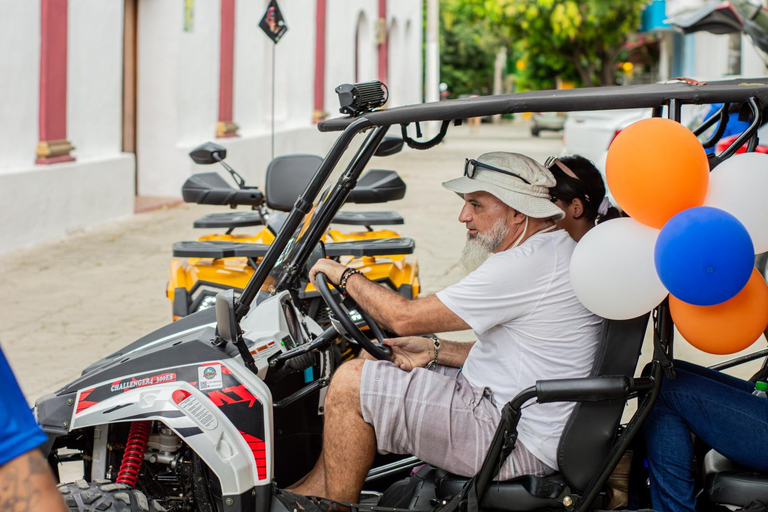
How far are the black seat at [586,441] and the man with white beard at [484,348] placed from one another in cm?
6

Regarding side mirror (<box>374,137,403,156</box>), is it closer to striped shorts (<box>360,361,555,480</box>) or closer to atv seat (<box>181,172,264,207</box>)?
atv seat (<box>181,172,264,207</box>)

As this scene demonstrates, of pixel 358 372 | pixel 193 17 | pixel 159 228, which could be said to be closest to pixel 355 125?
pixel 358 372

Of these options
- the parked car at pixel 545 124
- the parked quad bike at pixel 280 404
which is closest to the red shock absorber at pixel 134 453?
the parked quad bike at pixel 280 404

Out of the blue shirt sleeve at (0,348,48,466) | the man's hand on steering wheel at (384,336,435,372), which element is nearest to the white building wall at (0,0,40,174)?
the man's hand on steering wheel at (384,336,435,372)

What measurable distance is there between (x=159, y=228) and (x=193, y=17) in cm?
411

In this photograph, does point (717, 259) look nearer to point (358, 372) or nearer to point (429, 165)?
point (358, 372)

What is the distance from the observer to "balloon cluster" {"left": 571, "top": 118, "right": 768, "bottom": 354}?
8.04 ft

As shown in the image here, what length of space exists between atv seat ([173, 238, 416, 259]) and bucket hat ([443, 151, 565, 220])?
5.23 ft

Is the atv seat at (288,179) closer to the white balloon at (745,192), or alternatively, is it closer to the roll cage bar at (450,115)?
the roll cage bar at (450,115)

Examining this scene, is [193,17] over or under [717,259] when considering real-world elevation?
over

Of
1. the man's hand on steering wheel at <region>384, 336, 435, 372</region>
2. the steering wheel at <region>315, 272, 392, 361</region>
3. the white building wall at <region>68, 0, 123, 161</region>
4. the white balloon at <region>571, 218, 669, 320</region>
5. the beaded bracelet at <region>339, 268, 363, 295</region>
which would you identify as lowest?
the man's hand on steering wheel at <region>384, 336, 435, 372</region>

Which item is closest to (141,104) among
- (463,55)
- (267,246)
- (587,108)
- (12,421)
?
(267,246)

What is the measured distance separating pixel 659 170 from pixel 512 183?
0.61 m

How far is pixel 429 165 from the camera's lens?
814 inches
